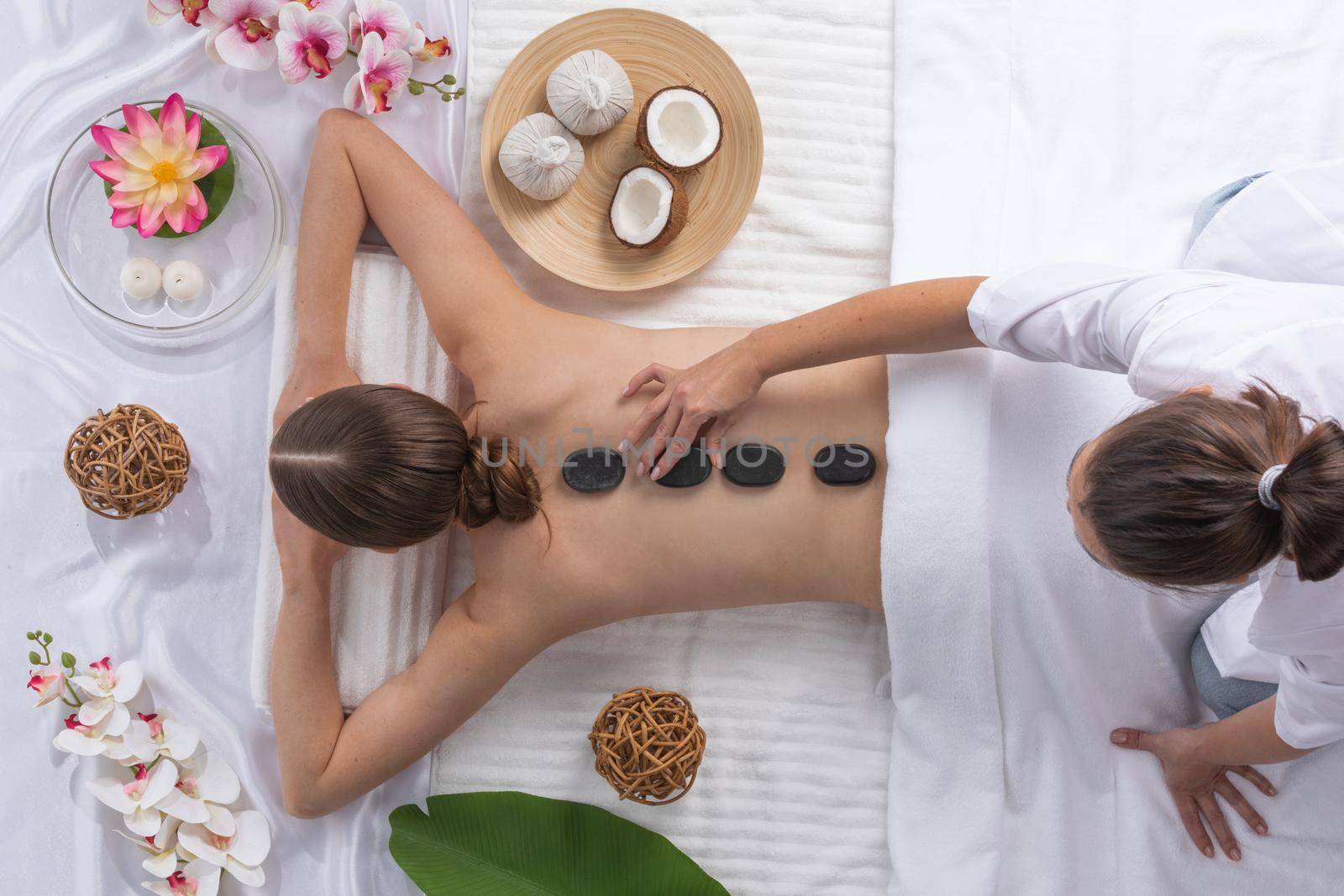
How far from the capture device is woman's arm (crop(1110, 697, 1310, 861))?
1061 mm

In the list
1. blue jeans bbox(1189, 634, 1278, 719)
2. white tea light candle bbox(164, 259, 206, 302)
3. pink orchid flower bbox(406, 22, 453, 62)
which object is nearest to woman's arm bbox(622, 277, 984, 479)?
blue jeans bbox(1189, 634, 1278, 719)

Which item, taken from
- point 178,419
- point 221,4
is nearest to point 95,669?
point 178,419

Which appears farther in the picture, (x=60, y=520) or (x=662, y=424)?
(x=60, y=520)

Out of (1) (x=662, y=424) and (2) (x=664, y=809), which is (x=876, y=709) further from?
(1) (x=662, y=424)

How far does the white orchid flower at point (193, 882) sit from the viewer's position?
1240mm

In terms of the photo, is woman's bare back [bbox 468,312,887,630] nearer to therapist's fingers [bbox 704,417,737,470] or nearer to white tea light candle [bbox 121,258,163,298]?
therapist's fingers [bbox 704,417,737,470]

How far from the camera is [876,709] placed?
127cm

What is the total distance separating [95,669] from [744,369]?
981 mm

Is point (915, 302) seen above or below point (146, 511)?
above

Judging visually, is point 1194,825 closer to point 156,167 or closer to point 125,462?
point 125,462

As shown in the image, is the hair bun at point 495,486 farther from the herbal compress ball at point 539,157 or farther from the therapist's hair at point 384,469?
the herbal compress ball at point 539,157

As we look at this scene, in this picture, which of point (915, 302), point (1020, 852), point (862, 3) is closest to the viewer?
point (915, 302)

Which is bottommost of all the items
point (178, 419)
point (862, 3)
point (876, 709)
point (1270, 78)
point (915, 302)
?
point (876, 709)

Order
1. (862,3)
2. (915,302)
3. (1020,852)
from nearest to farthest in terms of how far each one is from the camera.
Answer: (915,302), (1020,852), (862,3)
